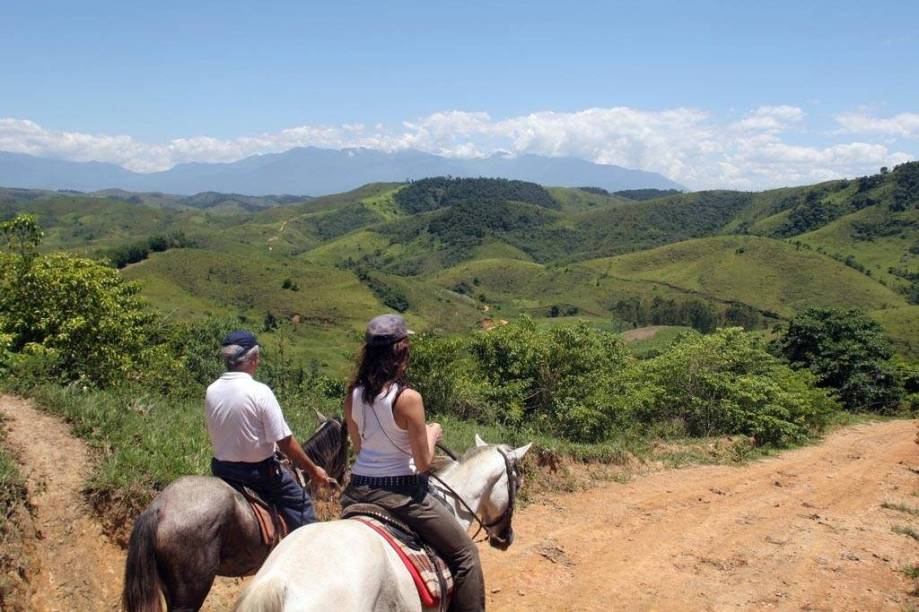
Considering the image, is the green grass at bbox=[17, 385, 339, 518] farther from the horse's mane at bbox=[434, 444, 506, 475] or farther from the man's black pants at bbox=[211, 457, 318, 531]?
the horse's mane at bbox=[434, 444, 506, 475]

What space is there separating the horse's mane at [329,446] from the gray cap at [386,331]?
178 cm

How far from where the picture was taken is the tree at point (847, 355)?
2309 cm

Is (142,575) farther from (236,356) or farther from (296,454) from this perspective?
(236,356)

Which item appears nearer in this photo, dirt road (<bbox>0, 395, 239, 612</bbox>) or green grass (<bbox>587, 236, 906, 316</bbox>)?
dirt road (<bbox>0, 395, 239, 612</bbox>)

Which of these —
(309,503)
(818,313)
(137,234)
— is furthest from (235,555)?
(137,234)

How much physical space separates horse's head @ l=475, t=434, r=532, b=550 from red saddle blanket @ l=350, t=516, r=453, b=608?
696 mm

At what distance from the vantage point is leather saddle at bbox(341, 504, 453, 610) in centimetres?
345

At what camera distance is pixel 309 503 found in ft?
15.1

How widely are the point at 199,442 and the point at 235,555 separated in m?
3.14

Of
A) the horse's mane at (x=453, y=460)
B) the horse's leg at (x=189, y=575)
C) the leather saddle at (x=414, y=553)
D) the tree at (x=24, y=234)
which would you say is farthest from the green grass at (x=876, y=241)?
the horse's leg at (x=189, y=575)

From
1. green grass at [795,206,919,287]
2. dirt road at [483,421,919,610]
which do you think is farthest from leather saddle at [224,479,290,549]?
green grass at [795,206,919,287]

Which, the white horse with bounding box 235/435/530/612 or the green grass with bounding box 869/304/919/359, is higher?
the white horse with bounding box 235/435/530/612

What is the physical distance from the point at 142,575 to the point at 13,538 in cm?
201

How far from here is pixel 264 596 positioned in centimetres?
281
